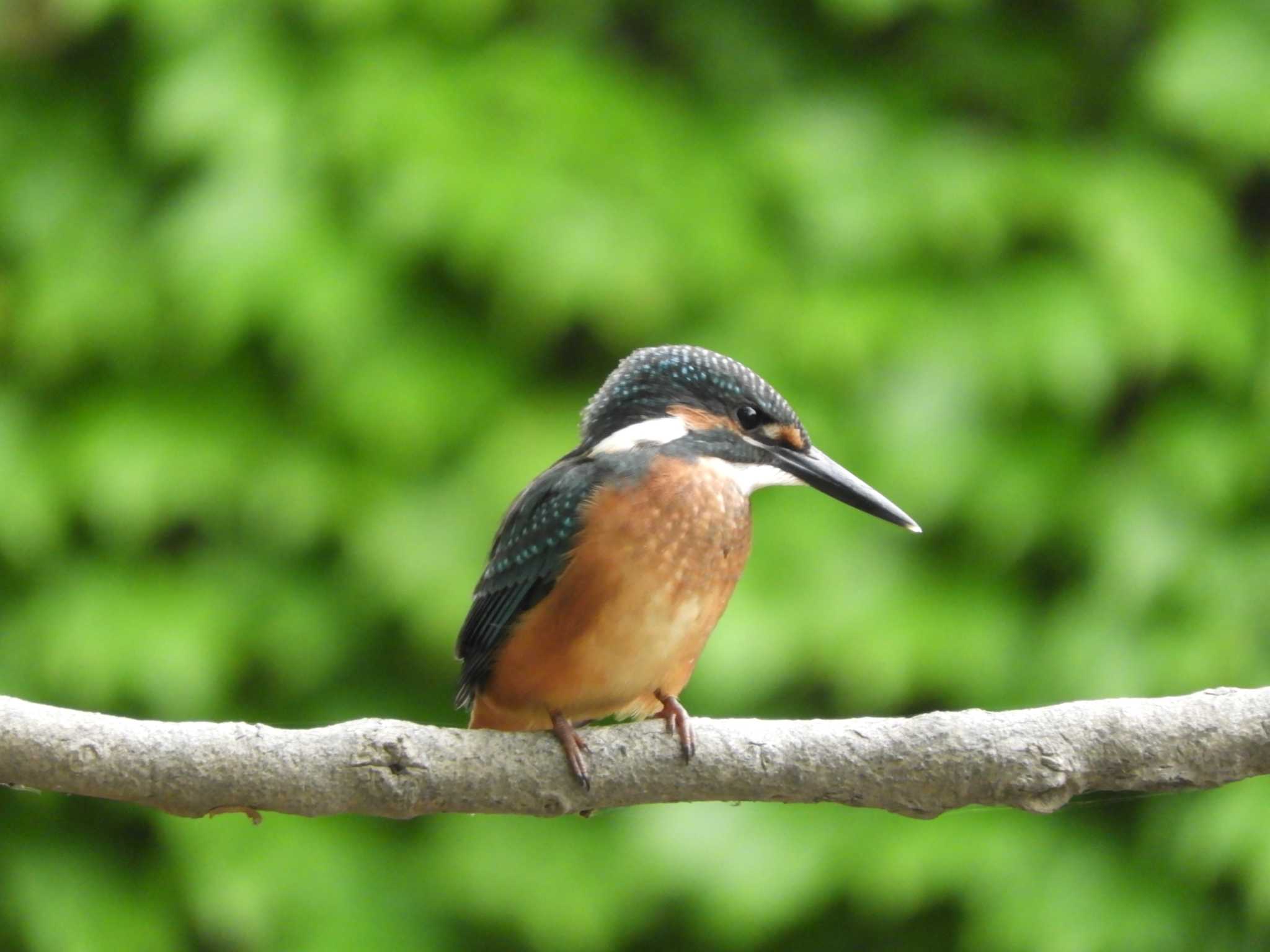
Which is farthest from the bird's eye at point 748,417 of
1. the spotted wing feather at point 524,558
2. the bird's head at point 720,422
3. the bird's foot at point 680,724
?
the bird's foot at point 680,724

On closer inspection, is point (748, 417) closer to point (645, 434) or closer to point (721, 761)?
point (645, 434)

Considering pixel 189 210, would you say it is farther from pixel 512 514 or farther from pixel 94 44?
pixel 512 514

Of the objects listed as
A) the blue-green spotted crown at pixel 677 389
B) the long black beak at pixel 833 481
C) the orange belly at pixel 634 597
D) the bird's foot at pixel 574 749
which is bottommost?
the bird's foot at pixel 574 749

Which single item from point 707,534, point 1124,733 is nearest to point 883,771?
point 1124,733

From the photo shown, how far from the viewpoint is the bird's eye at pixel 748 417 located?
5.37 feet

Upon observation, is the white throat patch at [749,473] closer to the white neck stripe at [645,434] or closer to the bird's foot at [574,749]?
the white neck stripe at [645,434]

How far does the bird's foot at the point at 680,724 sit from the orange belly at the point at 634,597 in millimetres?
64

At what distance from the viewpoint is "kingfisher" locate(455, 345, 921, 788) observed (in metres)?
1.57

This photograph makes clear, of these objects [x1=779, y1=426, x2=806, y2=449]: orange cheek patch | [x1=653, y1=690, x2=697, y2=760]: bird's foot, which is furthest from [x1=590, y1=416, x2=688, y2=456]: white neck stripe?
[x1=653, y1=690, x2=697, y2=760]: bird's foot

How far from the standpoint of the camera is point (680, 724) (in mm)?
1457

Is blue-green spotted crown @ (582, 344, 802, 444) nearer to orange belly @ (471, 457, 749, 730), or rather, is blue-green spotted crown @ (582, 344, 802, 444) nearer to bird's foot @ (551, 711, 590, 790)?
orange belly @ (471, 457, 749, 730)

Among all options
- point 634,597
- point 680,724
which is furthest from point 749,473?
→ point 680,724

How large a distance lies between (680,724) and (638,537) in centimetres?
22

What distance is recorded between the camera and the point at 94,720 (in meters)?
1.33
